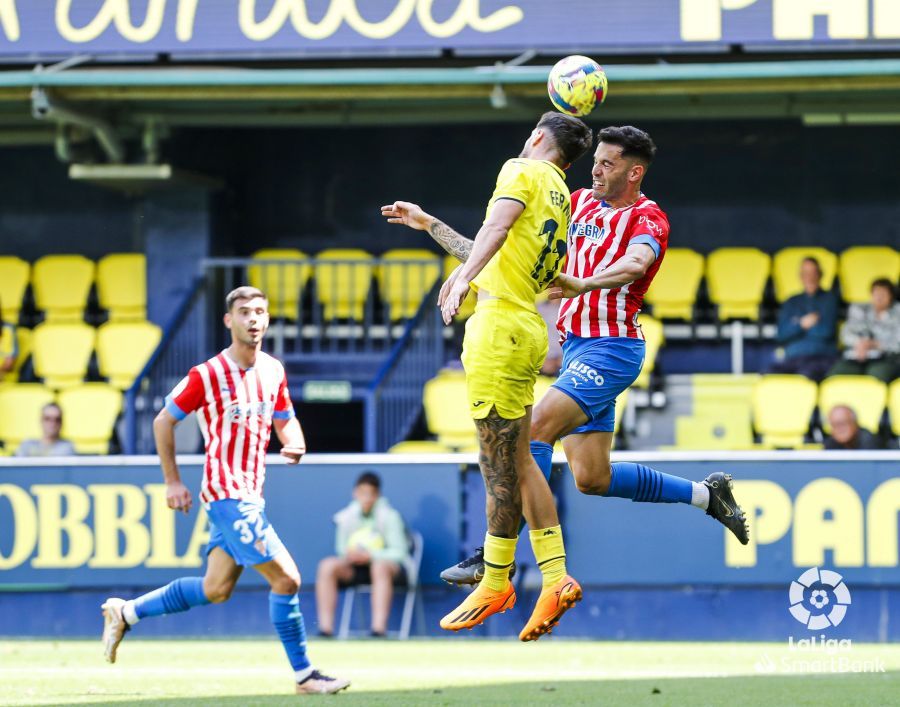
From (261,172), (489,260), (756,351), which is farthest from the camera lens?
(261,172)

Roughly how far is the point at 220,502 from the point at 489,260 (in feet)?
9.80

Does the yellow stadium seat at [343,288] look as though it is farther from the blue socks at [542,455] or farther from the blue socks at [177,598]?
the blue socks at [542,455]

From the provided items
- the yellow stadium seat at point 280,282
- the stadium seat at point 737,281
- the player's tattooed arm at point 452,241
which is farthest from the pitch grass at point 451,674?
the stadium seat at point 737,281

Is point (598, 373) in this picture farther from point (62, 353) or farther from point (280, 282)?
point (62, 353)

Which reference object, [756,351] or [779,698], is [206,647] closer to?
[779,698]

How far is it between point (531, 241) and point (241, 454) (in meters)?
2.77

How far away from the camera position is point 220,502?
392 inches

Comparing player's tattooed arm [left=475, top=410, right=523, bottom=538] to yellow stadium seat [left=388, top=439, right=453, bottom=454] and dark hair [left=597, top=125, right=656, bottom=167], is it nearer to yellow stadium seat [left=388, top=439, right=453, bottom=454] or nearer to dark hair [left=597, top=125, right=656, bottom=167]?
dark hair [left=597, top=125, right=656, bottom=167]

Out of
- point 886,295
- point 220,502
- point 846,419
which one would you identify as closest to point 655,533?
point 846,419

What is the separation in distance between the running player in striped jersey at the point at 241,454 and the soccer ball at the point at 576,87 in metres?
2.39

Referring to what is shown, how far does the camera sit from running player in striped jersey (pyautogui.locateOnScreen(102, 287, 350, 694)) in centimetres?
989

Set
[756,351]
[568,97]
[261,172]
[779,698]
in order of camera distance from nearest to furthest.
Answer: [568,97] → [779,698] → [756,351] → [261,172]

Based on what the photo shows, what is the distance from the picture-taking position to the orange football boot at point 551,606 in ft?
26.5

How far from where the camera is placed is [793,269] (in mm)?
16516
